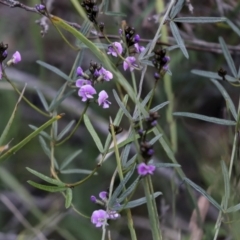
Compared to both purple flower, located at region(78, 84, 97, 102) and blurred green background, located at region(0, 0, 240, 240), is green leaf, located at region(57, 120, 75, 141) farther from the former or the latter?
blurred green background, located at region(0, 0, 240, 240)

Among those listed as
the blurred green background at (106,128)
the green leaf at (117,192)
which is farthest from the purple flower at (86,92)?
the blurred green background at (106,128)

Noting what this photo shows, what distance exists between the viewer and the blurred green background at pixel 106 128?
120 cm

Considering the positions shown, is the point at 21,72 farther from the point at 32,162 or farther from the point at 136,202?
the point at 136,202

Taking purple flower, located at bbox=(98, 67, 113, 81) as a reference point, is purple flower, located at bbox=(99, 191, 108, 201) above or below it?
below

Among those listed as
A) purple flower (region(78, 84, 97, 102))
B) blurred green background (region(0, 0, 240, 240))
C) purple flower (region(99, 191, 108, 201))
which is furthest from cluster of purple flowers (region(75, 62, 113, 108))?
blurred green background (region(0, 0, 240, 240))

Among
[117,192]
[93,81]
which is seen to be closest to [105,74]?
[93,81]

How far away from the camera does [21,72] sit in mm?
1441

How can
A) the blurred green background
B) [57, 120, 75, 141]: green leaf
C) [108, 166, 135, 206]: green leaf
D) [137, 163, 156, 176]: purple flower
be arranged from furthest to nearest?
the blurred green background, [57, 120, 75, 141]: green leaf, [108, 166, 135, 206]: green leaf, [137, 163, 156, 176]: purple flower

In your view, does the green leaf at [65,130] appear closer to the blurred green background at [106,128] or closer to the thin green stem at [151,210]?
the thin green stem at [151,210]

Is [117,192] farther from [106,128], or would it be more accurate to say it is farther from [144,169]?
[106,128]

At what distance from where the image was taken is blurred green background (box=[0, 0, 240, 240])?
120 cm

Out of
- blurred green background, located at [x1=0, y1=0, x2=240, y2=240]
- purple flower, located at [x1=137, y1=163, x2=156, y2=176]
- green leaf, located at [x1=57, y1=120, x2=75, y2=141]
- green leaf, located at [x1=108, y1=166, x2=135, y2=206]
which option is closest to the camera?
purple flower, located at [x1=137, y1=163, x2=156, y2=176]

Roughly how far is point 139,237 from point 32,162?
0.36m

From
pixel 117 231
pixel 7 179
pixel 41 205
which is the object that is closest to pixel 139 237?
pixel 117 231
